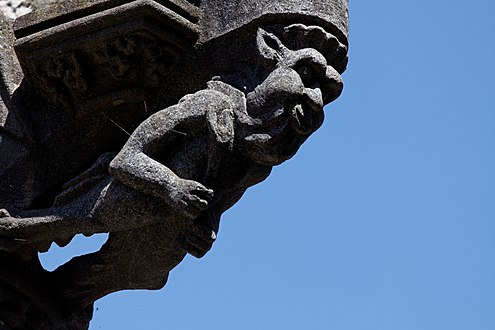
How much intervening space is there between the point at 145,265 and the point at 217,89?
0.93m

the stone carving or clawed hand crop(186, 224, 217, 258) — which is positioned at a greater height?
the stone carving

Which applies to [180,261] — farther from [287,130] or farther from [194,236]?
[287,130]

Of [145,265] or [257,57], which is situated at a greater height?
[257,57]

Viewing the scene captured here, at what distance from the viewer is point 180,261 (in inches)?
290

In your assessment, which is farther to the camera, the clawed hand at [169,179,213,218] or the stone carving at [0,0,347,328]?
the stone carving at [0,0,347,328]

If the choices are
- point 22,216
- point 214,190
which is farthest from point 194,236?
point 22,216

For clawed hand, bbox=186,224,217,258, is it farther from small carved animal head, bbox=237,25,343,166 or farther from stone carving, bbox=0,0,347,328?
small carved animal head, bbox=237,25,343,166

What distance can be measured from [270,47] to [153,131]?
1.92 feet

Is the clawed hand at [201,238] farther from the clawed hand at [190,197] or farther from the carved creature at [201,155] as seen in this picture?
the clawed hand at [190,197]

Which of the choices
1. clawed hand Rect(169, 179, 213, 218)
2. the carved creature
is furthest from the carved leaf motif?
clawed hand Rect(169, 179, 213, 218)

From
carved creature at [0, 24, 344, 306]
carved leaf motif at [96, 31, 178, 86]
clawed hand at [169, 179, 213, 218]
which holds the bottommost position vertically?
clawed hand at [169, 179, 213, 218]

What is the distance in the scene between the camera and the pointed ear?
6922 millimetres

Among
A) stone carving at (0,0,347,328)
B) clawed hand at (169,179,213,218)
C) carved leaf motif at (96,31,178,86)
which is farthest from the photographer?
carved leaf motif at (96,31,178,86)

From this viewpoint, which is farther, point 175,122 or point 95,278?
point 95,278
